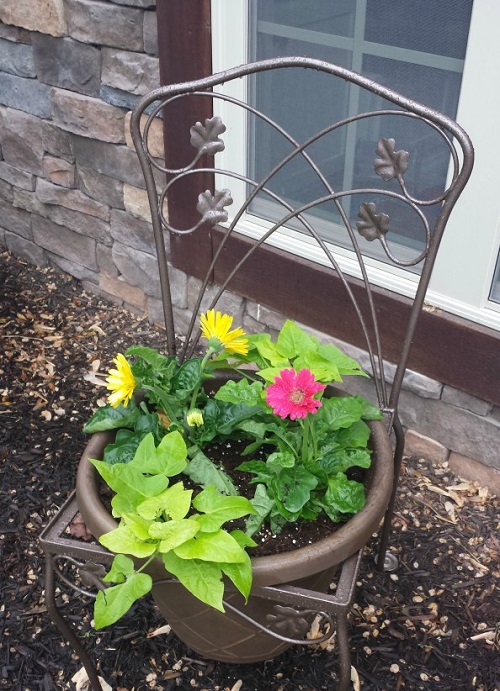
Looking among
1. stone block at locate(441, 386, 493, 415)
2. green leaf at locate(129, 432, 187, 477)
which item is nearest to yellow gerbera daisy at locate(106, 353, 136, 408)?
green leaf at locate(129, 432, 187, 477)

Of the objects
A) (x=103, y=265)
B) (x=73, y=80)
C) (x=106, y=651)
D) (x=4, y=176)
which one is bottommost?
(x=106, y=651)

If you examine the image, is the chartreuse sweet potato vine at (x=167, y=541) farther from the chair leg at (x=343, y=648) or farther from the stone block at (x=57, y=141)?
the stone block at (x=57, y=141)

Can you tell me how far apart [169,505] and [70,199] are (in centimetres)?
179

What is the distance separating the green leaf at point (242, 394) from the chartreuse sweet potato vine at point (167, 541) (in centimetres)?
20

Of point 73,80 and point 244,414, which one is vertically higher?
point 73,80

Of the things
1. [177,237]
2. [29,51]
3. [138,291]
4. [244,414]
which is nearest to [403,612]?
[244,414]

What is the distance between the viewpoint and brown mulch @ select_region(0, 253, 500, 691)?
1.59m

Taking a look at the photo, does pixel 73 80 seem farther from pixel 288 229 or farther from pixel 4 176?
pixel 288 229

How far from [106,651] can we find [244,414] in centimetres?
68

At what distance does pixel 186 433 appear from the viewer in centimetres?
144

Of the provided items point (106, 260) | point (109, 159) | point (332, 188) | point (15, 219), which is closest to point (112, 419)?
point (332, 188)

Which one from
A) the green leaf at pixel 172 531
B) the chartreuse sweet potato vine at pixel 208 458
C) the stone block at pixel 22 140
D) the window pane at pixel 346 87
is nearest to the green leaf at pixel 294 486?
the chartreuse sweet potato vine at pixel 208 458

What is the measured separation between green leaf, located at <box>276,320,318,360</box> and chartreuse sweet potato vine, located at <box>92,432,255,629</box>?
34cm

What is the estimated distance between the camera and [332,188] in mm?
1926
